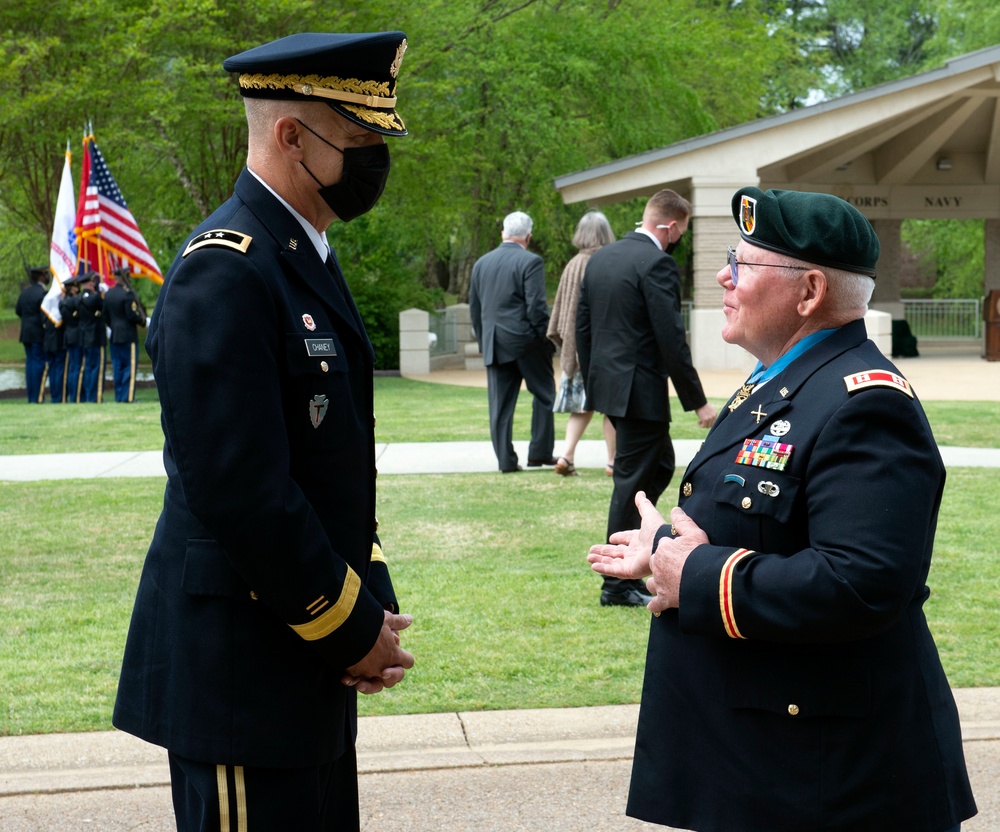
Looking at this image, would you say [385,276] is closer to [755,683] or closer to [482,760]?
[482,760]

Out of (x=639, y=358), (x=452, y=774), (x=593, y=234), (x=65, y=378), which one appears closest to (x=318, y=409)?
(x=452, y=774)

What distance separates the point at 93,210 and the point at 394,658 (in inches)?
740

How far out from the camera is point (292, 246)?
7.73 ft

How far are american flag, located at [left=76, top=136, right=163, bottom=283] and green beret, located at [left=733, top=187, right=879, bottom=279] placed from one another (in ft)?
59.7

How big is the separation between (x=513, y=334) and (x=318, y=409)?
809 centimetres

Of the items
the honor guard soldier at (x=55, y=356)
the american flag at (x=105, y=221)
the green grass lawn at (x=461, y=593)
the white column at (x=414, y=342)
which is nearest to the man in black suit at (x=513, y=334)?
the green grass lawn at (x=461, y=593)

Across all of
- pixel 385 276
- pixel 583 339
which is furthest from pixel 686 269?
pixel 583 339

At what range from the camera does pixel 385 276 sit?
26172 millimetres

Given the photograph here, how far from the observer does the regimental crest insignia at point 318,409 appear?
7.47 ft

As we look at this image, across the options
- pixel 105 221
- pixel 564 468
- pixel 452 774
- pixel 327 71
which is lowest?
pixel 452 774

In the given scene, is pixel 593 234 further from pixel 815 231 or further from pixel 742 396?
pixel 815 231

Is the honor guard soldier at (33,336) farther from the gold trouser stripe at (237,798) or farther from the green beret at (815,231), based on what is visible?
the green beret at (815,231)

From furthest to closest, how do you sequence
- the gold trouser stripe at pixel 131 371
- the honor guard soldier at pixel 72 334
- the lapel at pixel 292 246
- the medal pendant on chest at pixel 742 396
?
the honor guard soldier at pixel 72 334, the gold trouser stripe at pixel 131 371, the medal pendant on chest at pixel 742 396, the lapel at pixel 292 246

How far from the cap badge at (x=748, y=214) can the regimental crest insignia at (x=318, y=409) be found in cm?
91
